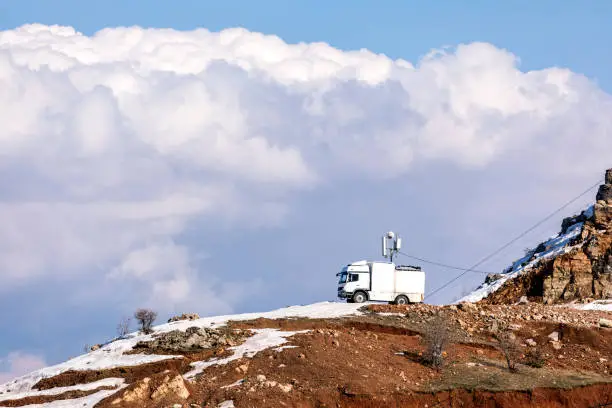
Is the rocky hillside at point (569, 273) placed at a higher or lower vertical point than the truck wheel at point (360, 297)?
higher

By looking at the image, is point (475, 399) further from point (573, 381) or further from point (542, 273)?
point (542, 273)

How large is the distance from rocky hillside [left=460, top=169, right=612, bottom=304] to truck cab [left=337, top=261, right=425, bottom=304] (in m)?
13.1

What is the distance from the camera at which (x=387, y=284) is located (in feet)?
169

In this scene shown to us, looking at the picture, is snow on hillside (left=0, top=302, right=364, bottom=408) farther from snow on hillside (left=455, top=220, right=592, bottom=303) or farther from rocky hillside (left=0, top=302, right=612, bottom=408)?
snow on hillside (left=455, top=220, right=592, bottom=303)

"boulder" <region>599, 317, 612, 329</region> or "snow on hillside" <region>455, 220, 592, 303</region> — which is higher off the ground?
"snow on hillside" <region>455, 220, 592, 303</region>

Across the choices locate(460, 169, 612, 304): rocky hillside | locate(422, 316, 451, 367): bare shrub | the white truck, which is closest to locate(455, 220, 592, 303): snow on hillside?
locate(460, 169, 612, 304): rocky hillside

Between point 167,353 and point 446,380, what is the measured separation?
12.1 metres

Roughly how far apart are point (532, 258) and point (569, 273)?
9.82 meters

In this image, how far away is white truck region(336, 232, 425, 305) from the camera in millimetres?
51531

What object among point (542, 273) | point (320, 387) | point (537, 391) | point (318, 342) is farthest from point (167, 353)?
point (542, 273)

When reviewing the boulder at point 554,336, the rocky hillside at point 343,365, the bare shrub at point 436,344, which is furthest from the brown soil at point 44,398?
the boulder at point 554,336

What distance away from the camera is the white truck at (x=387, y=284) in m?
51.5

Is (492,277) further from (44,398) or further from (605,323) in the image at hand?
(44,398)

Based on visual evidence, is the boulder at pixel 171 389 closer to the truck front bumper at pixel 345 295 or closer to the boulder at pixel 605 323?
the boulder at pixel 605 323
